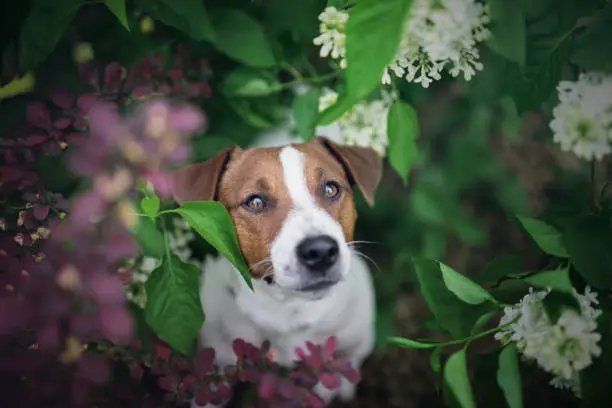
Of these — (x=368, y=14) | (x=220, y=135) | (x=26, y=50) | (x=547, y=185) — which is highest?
(x=368, y=14)

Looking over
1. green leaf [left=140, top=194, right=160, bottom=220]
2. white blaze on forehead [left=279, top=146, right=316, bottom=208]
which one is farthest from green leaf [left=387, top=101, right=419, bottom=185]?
green leaf [left=140, top=194, right=160, bottom=220]

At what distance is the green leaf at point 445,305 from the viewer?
1.33m

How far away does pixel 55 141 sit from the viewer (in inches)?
53.2

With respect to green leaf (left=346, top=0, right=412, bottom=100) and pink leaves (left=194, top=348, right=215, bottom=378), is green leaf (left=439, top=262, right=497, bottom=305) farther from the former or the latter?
pink leaves (left=194, top=348, right=215, bottom=378)

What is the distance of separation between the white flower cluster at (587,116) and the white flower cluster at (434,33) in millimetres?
221

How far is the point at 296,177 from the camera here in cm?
156

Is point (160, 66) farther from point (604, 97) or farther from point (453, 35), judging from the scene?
point (604, 97)

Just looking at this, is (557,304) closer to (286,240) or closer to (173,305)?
(286,240)

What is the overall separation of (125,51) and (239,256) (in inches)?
33.9

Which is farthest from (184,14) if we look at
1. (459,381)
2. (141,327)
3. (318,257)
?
(459,381)

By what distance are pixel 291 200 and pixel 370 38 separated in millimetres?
593

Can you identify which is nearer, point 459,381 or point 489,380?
point 459,381

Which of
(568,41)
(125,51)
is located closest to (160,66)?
(125,51)

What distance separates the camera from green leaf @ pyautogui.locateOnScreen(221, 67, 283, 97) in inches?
69.2
